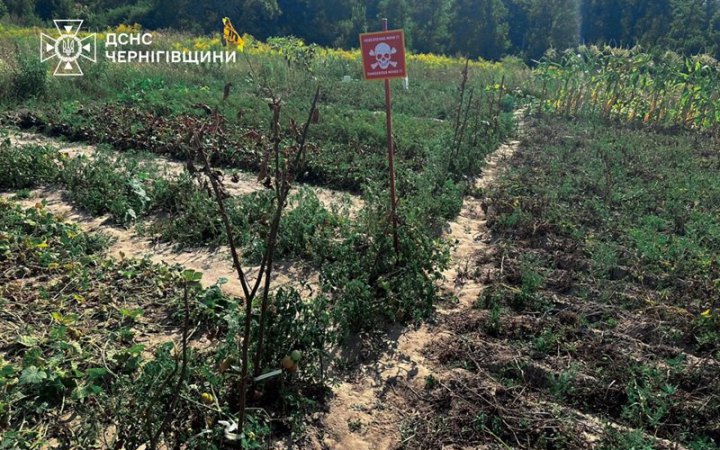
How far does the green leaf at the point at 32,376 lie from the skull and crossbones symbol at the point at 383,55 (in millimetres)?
3222

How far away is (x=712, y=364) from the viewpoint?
135 inches

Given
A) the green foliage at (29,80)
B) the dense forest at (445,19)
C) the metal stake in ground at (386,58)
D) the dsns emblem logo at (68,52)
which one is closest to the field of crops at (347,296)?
the metal stake in ground at (386,58)

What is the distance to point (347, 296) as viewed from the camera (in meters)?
3.64

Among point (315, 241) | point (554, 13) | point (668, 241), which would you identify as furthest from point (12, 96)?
point (554, 13)

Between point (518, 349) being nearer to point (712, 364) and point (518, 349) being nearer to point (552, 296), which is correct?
point (552, 296)

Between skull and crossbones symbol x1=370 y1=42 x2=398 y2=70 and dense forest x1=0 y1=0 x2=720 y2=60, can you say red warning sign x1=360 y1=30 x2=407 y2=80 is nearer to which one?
skull and crossbones symbol x1=370 y1=42 x2=398 y2=70

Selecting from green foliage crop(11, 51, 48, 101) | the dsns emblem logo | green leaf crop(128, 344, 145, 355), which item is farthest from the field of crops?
the dsns emblem logo

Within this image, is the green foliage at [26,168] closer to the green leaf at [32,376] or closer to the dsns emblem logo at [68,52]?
the green leaf at [32,376]

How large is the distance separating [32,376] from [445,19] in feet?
120

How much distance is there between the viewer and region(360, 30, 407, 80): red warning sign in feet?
14.1

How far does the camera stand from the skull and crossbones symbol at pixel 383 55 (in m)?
4.30

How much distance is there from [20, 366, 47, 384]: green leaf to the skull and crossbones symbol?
10.6 ft

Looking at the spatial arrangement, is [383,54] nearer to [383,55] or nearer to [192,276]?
[383,55]

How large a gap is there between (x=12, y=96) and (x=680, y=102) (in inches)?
577
